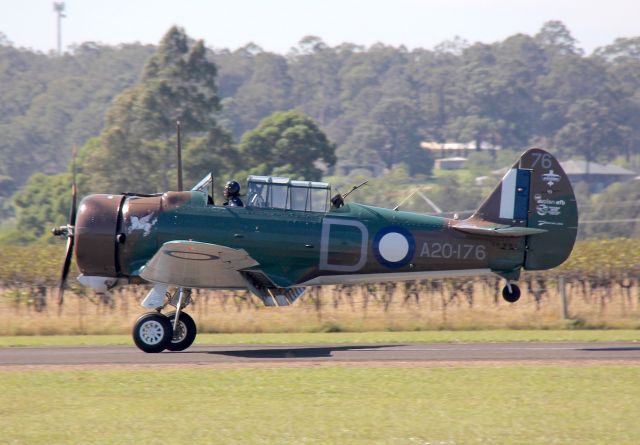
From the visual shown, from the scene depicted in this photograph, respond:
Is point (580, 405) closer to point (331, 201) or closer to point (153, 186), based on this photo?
point (331, 201)

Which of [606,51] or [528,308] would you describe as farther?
[606,51]

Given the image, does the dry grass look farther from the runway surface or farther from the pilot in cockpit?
the pilot in cockpit

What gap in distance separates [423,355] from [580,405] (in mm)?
4261

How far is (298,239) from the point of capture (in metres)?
16.5

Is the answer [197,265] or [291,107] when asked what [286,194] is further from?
[291,107]

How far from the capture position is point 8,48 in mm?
182750

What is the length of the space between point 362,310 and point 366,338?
204 inches

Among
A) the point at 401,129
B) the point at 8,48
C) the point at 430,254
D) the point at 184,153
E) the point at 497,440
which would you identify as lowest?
the point at 497,440

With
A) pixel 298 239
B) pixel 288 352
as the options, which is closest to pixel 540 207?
pixel 298 239

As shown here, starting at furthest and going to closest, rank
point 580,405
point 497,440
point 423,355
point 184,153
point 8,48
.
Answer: point 8,48
point 184,153
point 423,355
point 580,405
point 497,440

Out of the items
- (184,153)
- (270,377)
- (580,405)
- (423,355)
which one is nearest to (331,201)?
(423,355)

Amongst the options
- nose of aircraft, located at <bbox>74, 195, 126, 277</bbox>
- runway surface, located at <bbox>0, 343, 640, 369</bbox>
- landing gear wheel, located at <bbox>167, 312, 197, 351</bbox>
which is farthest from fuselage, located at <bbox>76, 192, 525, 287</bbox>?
runway surface, located at <bbox>0, 343, 640, 369</bbox>

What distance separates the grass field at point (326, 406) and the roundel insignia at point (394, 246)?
342cm

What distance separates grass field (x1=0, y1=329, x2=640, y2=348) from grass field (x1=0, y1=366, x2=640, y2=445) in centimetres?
407
